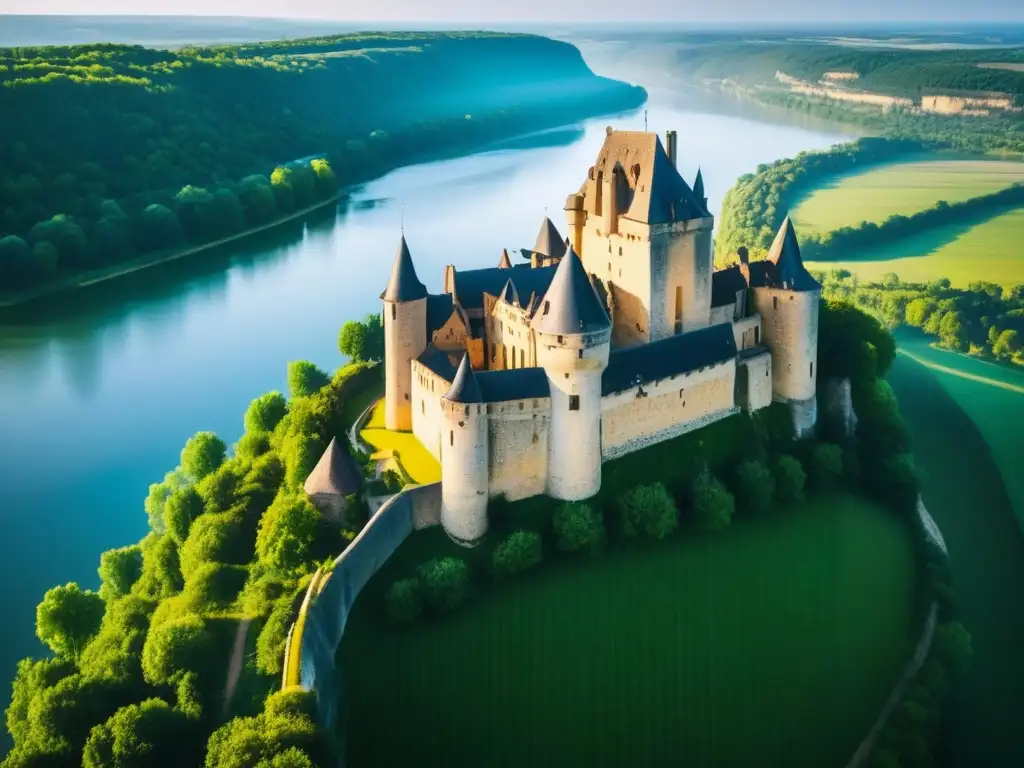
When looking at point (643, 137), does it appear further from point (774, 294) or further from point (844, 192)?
point (844, 192)

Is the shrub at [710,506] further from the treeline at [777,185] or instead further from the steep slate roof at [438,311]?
the treeline at [777,185]

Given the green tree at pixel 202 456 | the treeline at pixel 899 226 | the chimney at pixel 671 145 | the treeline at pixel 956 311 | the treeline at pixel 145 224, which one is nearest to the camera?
the chimney at pixel 671 145

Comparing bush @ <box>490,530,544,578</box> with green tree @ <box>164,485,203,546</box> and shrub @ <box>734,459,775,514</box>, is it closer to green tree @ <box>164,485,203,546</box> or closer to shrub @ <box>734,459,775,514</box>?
shrub @ <box>734,459,775,514</box>

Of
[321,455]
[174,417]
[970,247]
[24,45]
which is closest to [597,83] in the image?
[24,45]

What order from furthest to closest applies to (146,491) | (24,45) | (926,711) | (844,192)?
(24,45)
(844,192)
(146,491)
(926,711)

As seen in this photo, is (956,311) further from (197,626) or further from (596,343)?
(197,626)

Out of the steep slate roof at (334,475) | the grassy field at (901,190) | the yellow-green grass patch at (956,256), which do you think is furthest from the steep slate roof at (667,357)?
the grassy field at (901,190)
